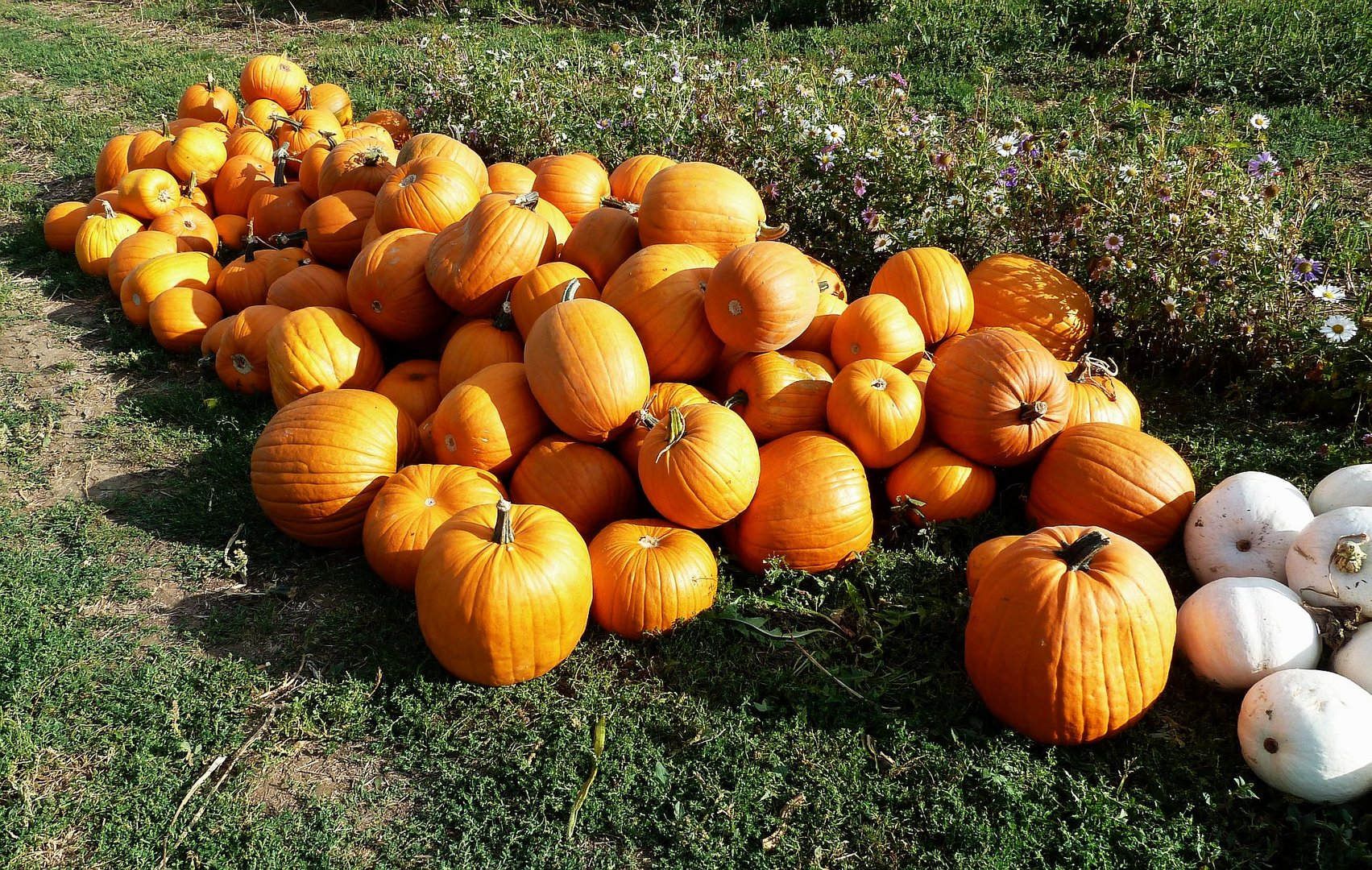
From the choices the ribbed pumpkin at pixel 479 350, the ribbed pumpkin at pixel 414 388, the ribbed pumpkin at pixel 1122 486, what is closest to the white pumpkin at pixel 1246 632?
the ribbed pumpkin at pixel 1122 486

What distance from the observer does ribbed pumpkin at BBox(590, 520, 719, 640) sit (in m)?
3.39

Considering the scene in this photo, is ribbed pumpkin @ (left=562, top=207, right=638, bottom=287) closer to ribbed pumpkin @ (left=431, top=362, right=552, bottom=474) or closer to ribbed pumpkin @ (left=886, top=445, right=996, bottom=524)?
ribbed pumpkin @ (left=431, top=362, right=552, bottom=474)

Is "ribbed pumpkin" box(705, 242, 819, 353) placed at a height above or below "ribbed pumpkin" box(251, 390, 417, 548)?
above

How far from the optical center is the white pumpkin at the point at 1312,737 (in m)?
2.73

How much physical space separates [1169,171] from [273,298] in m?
4.75

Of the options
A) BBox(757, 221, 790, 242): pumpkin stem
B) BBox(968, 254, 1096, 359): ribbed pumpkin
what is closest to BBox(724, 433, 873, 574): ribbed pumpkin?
BBox(757, 221, 790, 242): pumpkin stem

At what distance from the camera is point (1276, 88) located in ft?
24.2

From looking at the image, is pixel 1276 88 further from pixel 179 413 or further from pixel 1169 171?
pixel 179 413

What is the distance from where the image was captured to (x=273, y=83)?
25.4ft

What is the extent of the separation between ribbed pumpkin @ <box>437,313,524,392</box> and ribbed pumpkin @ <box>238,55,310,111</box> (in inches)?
182

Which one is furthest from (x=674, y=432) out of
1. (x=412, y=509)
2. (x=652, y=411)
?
(x=412, y=509)

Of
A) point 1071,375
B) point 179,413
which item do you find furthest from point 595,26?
point 1071,375

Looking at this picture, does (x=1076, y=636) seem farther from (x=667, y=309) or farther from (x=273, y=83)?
A: (x=273, y=83)

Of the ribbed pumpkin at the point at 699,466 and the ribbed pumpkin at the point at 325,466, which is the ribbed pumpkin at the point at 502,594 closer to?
the ribbed pumpkin at the point at 699,466
